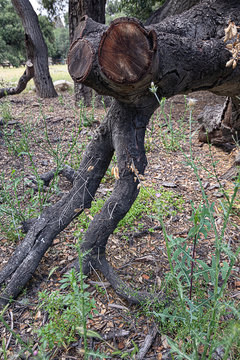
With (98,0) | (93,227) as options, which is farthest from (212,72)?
(98,0)

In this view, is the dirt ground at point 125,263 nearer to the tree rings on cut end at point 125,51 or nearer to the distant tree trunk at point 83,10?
the tree rings on cut end at point 125,51

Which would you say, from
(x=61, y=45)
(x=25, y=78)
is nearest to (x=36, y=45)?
(x=25, y=78)

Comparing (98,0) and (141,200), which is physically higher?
(98,0)

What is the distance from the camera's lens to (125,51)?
4.17ft

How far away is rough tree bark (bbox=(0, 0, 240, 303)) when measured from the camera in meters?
1.29

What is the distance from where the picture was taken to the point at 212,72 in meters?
1.76

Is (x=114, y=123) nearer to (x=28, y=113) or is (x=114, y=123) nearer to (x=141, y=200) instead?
(x=141, y=200)

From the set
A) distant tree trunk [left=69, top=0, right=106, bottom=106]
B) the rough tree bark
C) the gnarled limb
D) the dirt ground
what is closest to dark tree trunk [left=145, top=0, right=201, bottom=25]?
distant tree trunk [left=69, top=0, right=106, bottom=106]

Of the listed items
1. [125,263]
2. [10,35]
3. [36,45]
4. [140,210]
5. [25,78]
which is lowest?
[125,263]

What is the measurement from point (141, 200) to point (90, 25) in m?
1.79

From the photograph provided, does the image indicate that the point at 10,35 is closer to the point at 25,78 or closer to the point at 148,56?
the point at 25,78

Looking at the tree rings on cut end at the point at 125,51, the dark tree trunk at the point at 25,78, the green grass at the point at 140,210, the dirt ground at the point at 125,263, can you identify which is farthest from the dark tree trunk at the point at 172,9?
the tree rings on cut end at the point at 125,51

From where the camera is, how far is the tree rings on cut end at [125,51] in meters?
1.25

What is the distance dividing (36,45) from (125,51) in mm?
6781
